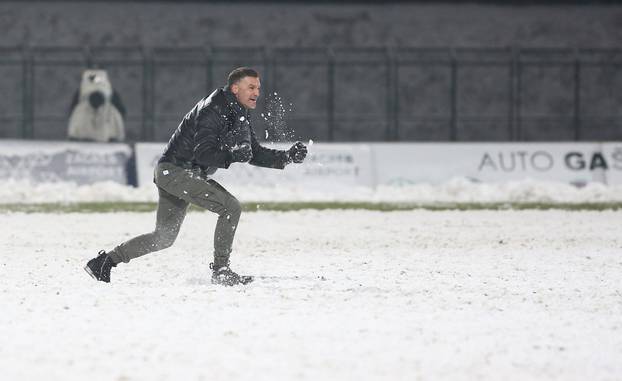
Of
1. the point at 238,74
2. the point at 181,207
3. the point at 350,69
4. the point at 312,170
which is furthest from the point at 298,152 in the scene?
the point at 350,69

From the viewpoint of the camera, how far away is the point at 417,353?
6.95 m

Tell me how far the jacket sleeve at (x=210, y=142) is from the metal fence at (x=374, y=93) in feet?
64.4

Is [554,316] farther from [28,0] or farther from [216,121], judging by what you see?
[28,0]

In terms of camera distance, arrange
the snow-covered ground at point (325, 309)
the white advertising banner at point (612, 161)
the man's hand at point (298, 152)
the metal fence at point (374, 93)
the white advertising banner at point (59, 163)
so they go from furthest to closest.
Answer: the metal fence at point (374, 93), the white advertising banner at point (612, 161), the white advertising banner at point (59, 163), the man's hand at point (298, 152), the snow-covered ground at point (325, 309)

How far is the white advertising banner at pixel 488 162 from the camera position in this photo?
23406mm

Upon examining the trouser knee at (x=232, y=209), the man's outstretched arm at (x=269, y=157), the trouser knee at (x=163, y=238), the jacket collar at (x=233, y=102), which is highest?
the jacket collar at (x=233, y=102)

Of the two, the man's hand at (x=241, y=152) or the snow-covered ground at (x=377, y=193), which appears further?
the snow-covered ground at (x=377, y=193)

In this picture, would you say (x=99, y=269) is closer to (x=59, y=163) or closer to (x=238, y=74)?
(x=238, y=74)

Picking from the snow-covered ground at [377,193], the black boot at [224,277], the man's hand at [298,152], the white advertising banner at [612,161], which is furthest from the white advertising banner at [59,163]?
the man's hand at [298,152]

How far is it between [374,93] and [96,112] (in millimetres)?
7861

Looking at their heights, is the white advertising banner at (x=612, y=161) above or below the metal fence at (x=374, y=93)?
below

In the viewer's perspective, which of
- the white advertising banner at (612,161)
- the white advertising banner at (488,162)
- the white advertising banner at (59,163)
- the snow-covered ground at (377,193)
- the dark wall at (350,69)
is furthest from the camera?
the dark wall at (350,69)

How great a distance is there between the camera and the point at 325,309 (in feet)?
28.5

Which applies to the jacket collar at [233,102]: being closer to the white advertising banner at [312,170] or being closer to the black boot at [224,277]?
the black boot at [224,277]
